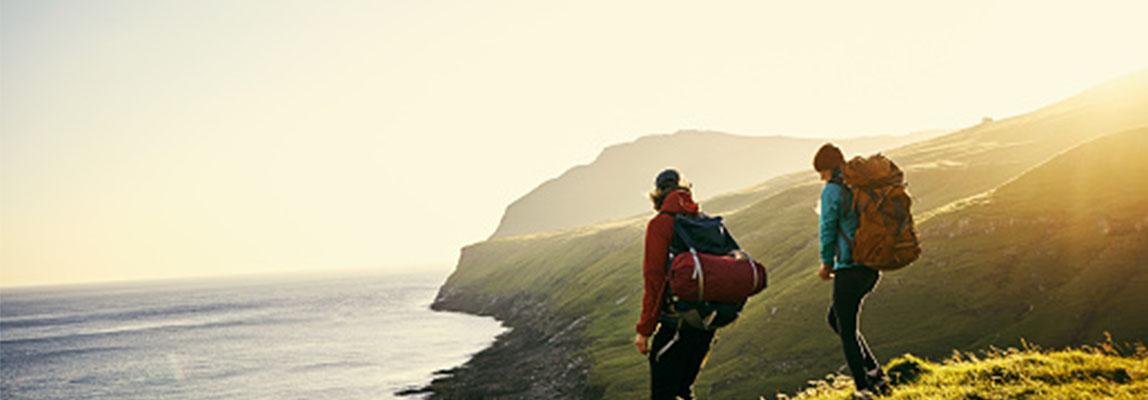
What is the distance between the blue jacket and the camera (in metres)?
10.4

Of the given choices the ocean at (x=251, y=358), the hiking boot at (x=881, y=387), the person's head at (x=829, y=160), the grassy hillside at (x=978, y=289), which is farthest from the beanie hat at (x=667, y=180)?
the ocean at (x=251, y=358)

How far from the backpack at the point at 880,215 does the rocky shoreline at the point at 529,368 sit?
1806 inches

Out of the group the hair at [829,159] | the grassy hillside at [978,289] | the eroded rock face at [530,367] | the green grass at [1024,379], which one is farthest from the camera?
the eroded rock face at [530,367]

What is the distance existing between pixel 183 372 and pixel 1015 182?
97.6m

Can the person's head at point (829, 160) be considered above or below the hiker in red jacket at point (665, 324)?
above

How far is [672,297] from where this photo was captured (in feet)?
27.5

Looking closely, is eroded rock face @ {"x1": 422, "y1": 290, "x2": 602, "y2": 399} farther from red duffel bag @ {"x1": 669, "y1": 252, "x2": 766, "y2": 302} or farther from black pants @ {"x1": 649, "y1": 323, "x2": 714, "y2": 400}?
red duffel bag @ {"x1": 669, "y1": 252, "x2": 766, "y2": 302}

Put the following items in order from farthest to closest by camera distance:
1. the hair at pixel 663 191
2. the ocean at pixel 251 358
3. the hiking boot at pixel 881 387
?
the ocean at pixel 251 358 < the hiking boot at pixel 881 387 < the hair at pixel 663 191

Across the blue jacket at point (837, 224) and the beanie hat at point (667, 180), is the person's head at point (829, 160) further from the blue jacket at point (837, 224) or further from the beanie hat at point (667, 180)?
the beanie hat at point (667, 180)

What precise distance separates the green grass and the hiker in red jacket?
11.0 ft

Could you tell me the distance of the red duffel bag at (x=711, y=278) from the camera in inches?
320

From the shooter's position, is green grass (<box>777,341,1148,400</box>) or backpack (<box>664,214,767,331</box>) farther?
green grass (<box>777,341,1148,400</box>)

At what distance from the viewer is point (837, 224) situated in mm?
10461

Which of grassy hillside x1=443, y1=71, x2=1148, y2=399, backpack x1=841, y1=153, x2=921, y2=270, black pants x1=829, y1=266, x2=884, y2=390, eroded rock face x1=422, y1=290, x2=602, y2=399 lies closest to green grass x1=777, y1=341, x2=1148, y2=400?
black pants x1=829, y1=266, x2=884, y2=390
